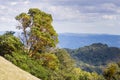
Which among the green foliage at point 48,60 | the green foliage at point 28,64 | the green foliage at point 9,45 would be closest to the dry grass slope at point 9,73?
the green foliage at point 28,64

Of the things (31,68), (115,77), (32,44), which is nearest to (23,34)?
(32,44)

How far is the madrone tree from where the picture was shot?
245 feet

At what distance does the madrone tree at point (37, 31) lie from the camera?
74750 millimetres

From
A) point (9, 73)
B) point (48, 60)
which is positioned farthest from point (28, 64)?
point (9, 73)

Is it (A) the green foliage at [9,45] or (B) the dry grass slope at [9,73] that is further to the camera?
(A) the green foliage at [9,45]

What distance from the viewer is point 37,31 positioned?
7394 centimetres

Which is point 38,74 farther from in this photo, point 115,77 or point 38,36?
point 115,77

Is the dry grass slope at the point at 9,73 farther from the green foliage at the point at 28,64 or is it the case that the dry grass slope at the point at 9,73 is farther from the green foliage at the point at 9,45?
the green foliage at the point at 9,45

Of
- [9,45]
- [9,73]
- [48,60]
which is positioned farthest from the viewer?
[48,60]

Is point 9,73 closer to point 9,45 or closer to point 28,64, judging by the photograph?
point 28,64

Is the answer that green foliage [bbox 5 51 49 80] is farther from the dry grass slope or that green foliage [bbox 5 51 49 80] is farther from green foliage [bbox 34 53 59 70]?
the dry grass slope

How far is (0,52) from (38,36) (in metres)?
7.97

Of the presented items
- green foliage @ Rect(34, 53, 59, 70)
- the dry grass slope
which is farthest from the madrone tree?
the dry grass slope

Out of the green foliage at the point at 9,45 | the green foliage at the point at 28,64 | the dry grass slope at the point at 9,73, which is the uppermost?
the dry grass slope at the point at 9,73
